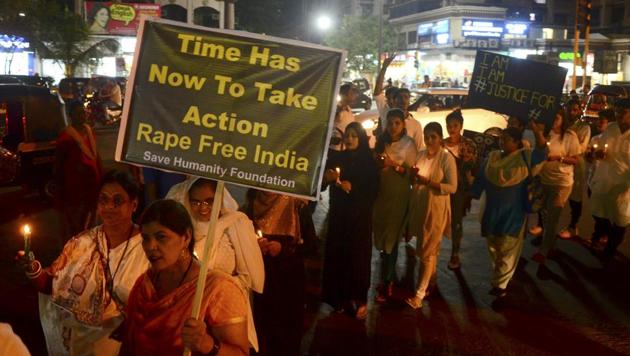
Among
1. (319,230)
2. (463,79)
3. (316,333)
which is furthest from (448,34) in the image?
(316,333)

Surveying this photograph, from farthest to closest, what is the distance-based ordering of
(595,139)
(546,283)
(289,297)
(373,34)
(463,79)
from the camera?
(373,34) < (463,79) < (595,139) < (546,283) < (289,297)

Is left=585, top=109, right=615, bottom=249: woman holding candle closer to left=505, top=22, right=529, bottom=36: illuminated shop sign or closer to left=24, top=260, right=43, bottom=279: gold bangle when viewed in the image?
left=24, top=260, right=43, bottom=279: gold bangle

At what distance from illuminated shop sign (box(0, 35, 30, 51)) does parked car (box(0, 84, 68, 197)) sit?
22.6 metres

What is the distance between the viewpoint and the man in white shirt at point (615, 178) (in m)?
7.96

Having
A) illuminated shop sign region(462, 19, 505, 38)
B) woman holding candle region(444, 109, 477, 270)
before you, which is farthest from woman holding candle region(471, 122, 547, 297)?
illuminated shop sign region(462, 19, 505, 38)

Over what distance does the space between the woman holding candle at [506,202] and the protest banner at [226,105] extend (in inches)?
142

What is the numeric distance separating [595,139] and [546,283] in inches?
79.2

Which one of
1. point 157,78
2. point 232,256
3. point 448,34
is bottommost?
point 232,256

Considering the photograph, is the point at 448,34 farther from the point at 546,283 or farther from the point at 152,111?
the point at 152,111

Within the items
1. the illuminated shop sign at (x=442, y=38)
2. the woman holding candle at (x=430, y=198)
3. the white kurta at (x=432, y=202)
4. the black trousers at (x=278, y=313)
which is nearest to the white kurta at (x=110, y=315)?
the black trousers at (x=278, y=313)

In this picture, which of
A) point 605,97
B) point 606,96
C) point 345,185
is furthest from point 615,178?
point 606,96

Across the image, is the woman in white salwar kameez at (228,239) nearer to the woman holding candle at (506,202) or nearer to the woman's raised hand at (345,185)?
the woman's raised hand at (345,185)

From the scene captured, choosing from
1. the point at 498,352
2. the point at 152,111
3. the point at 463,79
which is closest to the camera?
the point at 152,111

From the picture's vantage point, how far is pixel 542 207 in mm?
8586
